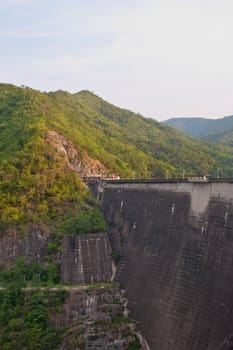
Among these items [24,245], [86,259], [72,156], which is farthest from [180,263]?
[72,156]

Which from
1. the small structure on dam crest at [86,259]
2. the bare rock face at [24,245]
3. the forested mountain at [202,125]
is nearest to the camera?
the small structure on dam crest at [86,259]

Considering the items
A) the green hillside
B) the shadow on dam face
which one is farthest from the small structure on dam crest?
the green hillside

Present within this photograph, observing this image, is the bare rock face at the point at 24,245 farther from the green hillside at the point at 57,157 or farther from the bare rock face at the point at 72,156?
the bare rock face at the point at 72,156

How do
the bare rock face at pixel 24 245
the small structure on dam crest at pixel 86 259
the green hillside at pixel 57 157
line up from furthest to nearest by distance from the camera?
the green hillside at pixel 57 157 → the bare rock face at pixel 24 245 → the small structure on dam crest at pixel 86 259

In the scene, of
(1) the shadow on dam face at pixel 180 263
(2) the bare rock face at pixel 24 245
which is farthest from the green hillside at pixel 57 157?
(1) the shadow on dam face at pixel 180 263

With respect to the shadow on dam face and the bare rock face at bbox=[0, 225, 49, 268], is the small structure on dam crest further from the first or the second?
the bare rock face at bbox=[0, 225, 49, 268]

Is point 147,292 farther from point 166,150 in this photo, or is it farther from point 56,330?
point 166,150
